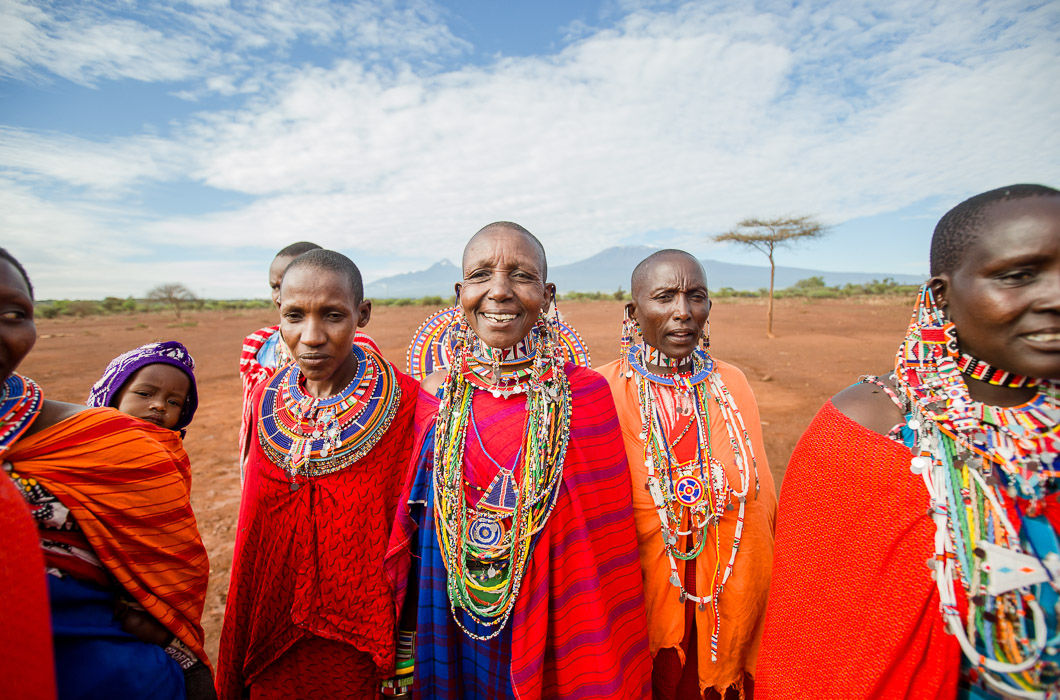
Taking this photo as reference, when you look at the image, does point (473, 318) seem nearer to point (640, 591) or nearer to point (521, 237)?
point (521, 237)

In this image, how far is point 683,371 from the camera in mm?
2529

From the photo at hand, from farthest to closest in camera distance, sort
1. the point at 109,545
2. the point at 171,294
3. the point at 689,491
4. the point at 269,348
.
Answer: the point at 171,294 < the point at 269,348 < the point at 689,491 < the point at 109,545

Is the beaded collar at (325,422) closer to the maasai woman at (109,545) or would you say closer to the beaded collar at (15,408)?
the maasai woman at (109,545)

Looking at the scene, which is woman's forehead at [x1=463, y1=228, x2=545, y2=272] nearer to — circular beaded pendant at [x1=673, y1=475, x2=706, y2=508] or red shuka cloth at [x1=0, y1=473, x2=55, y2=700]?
circular beaded pendant at [x1=673, y1=475, x2=706, y2=508]

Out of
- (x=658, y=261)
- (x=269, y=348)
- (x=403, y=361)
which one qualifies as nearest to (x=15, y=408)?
(x=269, y=348)

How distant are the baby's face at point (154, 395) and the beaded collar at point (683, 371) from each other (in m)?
2.37

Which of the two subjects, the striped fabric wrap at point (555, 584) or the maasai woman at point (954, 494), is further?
the striped fabric wrap at point (555, 584)

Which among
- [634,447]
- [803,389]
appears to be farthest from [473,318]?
[803,389]

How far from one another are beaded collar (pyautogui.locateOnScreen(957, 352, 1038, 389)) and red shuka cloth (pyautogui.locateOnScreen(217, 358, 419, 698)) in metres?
2.07

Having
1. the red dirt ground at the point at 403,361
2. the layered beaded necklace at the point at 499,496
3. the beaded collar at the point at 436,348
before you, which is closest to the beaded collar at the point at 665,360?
the beaded collar at the point at 436,348

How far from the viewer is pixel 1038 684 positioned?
47.4 inches

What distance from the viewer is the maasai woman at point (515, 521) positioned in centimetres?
181

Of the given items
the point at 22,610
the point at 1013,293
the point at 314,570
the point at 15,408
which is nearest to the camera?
the point at 22,610

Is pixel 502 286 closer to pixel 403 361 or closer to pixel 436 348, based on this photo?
pixel 436 348
